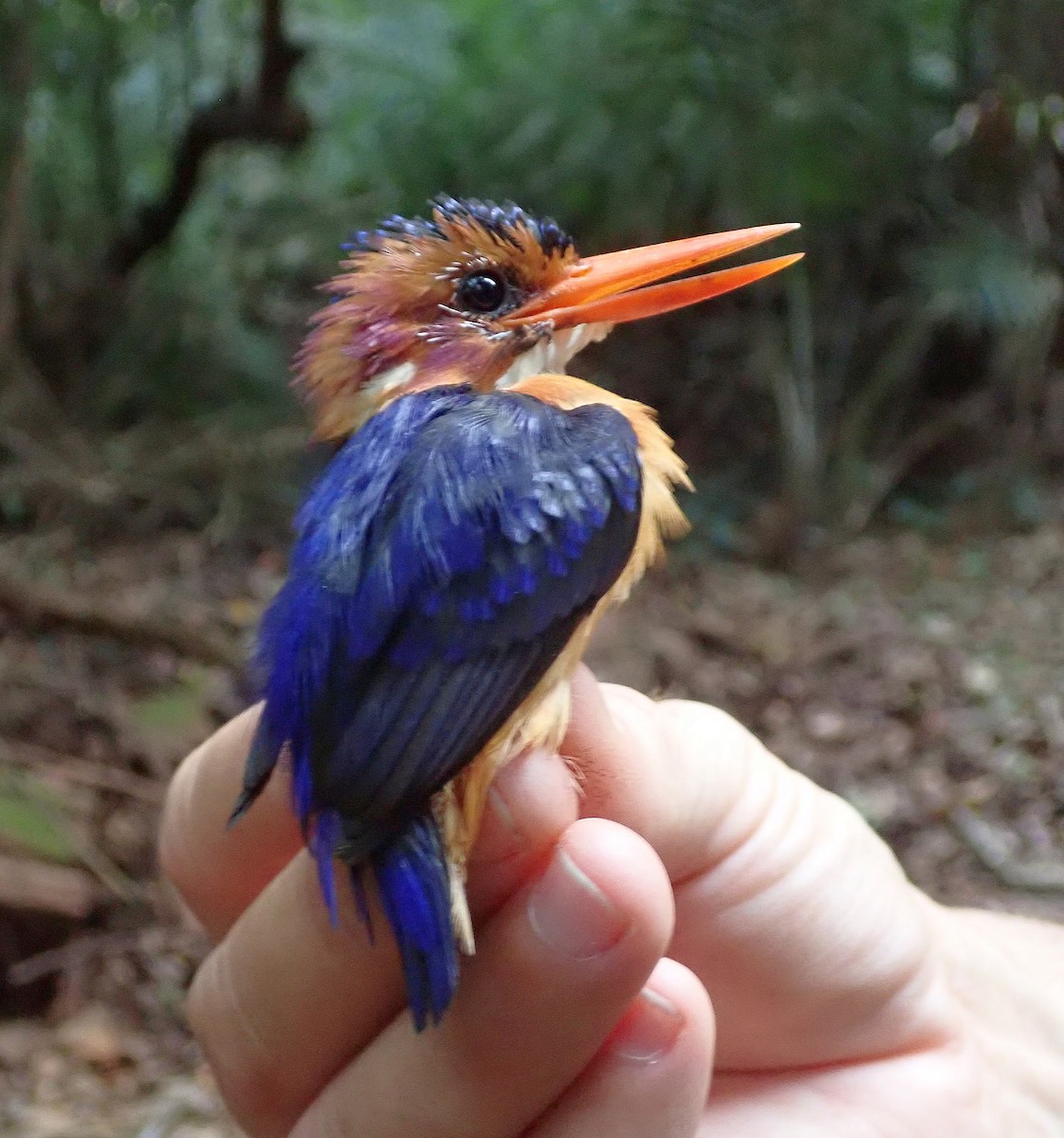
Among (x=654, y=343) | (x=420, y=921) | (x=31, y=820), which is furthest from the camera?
(x=654, y=343)

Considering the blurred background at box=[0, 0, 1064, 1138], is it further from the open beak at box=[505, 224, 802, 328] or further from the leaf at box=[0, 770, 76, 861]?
the open beak at box=[505, 224, 802, 328]

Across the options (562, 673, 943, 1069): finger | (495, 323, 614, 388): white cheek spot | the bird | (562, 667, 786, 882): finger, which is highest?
(495, 323, 614, 388): white cheek spot

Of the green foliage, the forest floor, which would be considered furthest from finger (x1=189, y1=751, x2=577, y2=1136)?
the green foliage

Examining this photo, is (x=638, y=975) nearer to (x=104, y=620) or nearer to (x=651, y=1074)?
(x=651, y=1074)

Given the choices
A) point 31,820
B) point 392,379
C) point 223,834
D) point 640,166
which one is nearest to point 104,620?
point 31,820

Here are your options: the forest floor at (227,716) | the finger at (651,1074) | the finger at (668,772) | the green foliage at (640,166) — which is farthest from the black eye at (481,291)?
the green foliage at (640,166)

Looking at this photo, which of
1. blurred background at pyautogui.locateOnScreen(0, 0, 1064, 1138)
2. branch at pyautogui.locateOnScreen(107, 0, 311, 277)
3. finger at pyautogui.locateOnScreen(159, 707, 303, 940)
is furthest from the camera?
branch at pyautogui.locateOnScreen(107, 0, 311, 277)

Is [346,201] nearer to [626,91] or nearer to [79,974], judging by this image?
[626,91]
